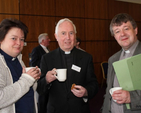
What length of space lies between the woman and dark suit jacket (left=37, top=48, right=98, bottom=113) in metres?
0.38

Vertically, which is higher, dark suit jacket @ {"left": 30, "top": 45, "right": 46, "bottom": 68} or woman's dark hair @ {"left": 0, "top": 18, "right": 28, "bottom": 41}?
woman's dark hair @ {"left": 0, "top": 18, "right": 28, "bottom": 41}

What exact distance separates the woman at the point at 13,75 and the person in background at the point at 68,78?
1.27ft

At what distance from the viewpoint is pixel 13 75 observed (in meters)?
1.38

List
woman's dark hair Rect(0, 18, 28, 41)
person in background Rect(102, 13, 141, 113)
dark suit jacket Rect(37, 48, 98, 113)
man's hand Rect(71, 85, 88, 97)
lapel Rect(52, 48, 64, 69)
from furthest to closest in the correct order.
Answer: lapel Rect(52, 48, 64, 69), dark suit jacket Rect(37, 48, 98, 113), man's hand Rect(71, 85, 88, 97), person in background Rect(102, 13, 141, 113), woman's dark hair Rect(0, 18, 28, 41)

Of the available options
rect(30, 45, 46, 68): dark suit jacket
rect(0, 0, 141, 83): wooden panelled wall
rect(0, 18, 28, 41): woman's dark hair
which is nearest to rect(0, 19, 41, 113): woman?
rect(0, 18, 28, 41): woman's dark hair

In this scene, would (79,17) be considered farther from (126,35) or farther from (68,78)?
(126,35)

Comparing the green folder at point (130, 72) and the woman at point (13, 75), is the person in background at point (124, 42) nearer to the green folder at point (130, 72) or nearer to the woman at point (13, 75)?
the green folder at point (130, 72)

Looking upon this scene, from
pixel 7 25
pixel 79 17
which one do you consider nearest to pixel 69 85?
pixel 7 25

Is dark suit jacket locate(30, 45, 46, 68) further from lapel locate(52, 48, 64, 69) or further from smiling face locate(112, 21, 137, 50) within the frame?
smiling face locate(112, 21, 137, 50)

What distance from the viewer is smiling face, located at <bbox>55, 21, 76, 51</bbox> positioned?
6.12 ft

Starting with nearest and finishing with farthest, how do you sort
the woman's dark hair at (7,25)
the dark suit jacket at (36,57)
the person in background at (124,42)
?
1. the woman's dark hair at (7,25)
2. the person in background at (124,42)
3. the dark suit jacket at (36,57)

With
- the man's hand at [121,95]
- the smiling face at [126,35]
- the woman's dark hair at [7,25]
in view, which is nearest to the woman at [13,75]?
the woman's dark hair at [7,25]

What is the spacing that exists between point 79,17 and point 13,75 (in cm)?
552

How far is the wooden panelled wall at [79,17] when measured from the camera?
543 centimetres
